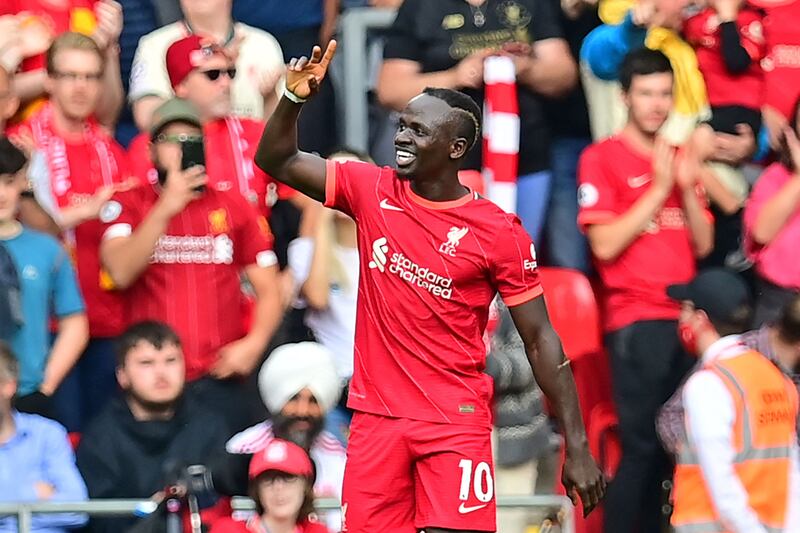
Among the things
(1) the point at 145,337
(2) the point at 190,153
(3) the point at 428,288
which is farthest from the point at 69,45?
(3) the point at 428,288

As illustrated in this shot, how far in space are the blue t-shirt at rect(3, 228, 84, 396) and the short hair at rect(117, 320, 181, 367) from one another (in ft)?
1.20

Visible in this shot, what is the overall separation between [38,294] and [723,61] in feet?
12.4

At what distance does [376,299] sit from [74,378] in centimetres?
262

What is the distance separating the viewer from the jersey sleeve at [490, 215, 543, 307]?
6.65 meters

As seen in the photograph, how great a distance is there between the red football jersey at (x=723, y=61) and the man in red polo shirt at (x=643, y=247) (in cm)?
68

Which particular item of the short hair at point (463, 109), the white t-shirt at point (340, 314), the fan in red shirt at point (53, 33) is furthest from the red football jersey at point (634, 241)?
the short hair at point (463, 109)

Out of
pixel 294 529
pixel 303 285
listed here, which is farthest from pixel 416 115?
pixel 303 285

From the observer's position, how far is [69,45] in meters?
9.12

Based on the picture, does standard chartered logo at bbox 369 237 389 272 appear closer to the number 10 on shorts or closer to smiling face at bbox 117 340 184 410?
the number 10 on shorts

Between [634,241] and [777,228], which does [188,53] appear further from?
[777,228]

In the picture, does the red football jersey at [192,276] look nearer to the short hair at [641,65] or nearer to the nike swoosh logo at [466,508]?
the short hair at [641,65]

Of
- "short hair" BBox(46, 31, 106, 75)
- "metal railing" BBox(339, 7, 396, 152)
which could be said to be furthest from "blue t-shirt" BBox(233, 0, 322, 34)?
"short hair" BBox(46, 31, 106, 75)

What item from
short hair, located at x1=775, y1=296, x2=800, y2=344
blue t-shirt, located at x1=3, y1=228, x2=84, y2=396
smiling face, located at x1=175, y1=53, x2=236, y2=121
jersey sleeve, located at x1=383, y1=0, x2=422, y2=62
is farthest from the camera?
jersey sleeve, located at x1=383, y1=0, x2=422, y2=62

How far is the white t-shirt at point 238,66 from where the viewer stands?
9.53m
